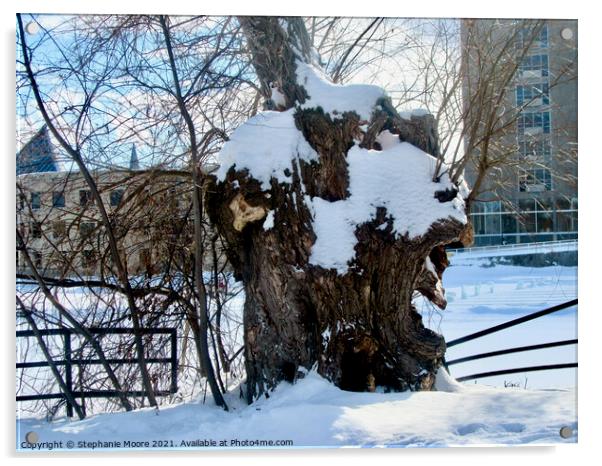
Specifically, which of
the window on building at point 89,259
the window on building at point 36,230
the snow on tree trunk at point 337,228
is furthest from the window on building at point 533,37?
the window on building at point 36,230

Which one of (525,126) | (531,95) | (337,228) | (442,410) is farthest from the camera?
(525,126)

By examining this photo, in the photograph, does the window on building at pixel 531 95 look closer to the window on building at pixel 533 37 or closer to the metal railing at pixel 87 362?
the window on building at pixel 533 37

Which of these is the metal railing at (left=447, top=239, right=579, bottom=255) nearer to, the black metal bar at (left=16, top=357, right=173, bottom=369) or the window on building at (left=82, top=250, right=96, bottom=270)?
the black metal bar at (left=16, top=357, right=173, bottom=369)

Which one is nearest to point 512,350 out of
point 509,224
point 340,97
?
point 509,224

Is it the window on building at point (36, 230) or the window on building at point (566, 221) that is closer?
the window on building at point (566, 221)

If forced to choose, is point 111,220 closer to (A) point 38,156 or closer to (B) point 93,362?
(A) point 38,156

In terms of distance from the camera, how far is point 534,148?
4.64 meters

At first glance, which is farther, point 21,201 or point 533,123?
point 533,123

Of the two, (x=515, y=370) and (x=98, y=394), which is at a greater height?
(x=515, y=370)

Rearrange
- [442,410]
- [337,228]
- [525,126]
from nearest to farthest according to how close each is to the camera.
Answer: [442,410]
[337,228]
[525,126]

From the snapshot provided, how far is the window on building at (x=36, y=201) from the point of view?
453 cm

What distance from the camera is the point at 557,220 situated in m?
4.34

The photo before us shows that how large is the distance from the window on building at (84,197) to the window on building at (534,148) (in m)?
3.00

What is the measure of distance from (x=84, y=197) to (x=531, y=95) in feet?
10.3
